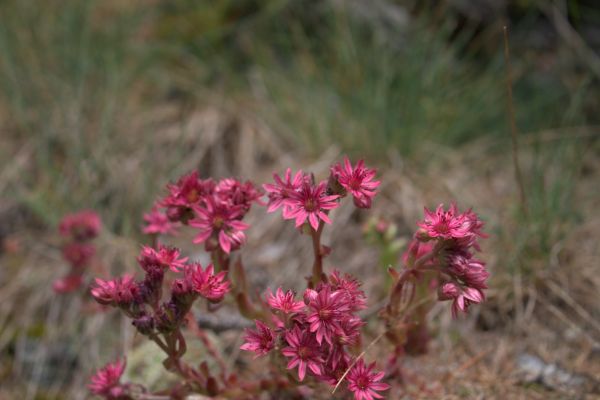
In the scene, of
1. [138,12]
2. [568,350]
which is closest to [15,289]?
Result: [138,12]

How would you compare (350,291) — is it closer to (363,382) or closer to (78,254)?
(363,382)

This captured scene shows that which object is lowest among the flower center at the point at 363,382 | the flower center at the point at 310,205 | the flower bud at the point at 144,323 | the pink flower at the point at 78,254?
the pink flower at the point at 78,254

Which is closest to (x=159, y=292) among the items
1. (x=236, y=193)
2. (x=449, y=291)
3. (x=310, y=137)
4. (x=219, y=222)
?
(x=219, y=222)

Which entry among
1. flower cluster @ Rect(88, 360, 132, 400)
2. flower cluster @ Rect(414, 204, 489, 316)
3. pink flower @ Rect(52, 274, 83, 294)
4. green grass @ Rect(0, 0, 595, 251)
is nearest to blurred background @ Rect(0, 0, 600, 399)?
green grass @ Rect(0, 0, 595, 251)

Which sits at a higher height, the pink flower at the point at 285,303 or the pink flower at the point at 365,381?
the pink flower at the point at 285,303

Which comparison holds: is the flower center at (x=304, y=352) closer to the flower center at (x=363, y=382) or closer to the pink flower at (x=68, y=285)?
the flower center at (x=363, y=382)

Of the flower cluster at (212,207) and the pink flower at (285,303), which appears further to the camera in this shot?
the flower cluster at (212,207)

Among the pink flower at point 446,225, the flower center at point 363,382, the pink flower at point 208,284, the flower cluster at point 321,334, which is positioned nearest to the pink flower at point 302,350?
the flower cluster at point 321,334
